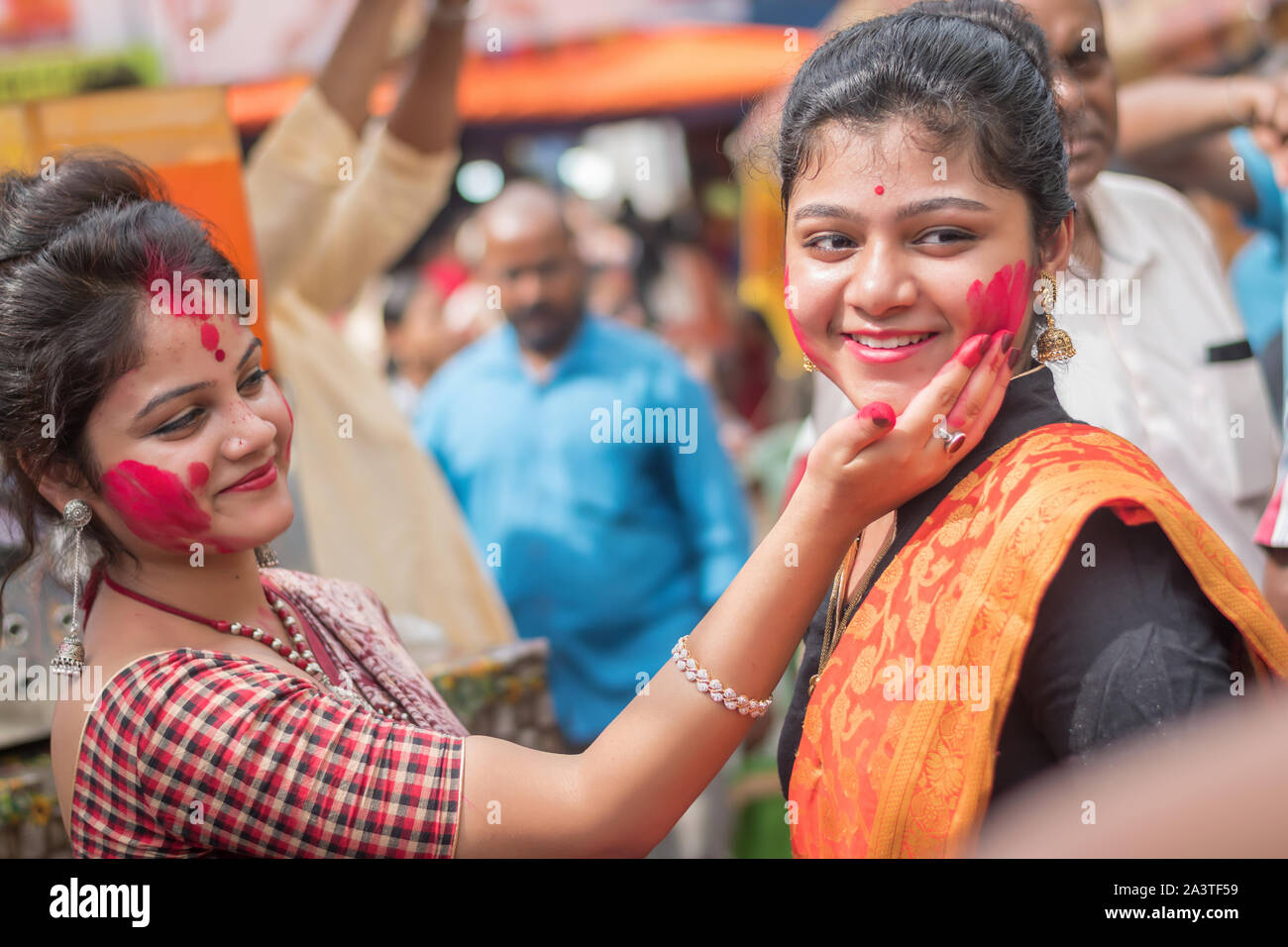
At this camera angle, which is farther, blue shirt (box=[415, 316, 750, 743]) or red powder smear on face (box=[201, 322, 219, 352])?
blue shirt (box=[415, 316, 750, 743])

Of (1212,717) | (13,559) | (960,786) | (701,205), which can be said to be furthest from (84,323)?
(701,205)

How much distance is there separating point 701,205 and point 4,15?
5.37 metres

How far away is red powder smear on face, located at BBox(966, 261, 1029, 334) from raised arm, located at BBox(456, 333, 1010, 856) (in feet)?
0.09

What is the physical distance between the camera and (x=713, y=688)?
1462mm

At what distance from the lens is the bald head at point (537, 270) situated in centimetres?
443

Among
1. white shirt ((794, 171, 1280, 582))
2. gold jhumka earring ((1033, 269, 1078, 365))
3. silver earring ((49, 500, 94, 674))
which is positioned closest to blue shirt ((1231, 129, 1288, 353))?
white shirt ((794, 171, 1280, 582))

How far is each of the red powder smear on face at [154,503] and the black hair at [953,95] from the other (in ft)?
3.08

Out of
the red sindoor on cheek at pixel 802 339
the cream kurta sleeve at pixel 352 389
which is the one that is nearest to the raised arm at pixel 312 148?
the cream kurta sleeve at pixel 352 389

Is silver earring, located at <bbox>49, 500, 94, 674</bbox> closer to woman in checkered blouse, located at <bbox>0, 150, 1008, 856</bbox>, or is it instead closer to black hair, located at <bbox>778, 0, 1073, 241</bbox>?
woman in checkered blouse, located at <bbox>0, 150, 1008, 856</bbox>

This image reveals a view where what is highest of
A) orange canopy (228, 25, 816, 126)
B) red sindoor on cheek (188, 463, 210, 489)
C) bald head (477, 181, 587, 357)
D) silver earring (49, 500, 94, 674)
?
orange canopy (228, 25, 816, 126)

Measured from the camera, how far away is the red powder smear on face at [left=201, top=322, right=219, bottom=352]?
5.42 feet

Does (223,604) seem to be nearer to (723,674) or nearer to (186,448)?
(186,448)
